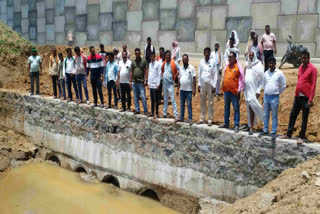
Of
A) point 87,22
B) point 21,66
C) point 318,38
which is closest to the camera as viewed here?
point 318,38

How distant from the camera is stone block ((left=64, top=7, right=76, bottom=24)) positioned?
58.5 feet

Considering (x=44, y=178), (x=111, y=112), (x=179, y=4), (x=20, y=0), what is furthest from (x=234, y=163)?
(x=20, y=0)

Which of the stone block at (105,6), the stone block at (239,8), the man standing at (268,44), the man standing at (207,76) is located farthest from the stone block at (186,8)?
the man standing at (207,76)

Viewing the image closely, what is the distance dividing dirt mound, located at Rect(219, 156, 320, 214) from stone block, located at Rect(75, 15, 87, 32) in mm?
13903

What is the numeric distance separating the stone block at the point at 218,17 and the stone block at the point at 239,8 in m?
0.26

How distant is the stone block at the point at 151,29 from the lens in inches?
593

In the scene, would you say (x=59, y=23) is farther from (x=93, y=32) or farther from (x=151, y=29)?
(x=151, y=29)

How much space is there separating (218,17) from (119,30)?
17.0 feet

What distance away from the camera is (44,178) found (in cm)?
1048

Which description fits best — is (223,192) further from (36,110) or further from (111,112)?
(36,110)

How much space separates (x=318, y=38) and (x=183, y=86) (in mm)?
6299

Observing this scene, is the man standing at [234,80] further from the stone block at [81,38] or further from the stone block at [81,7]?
the stone block at [81,7]

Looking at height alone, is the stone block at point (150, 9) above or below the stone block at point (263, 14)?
above

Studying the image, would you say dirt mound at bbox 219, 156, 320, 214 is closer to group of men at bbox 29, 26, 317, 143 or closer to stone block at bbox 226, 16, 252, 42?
group of men at bbox 29, 26, 317, 143
